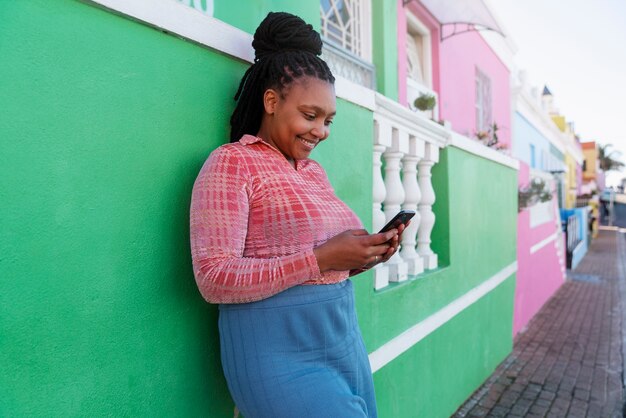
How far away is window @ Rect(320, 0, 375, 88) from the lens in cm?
475

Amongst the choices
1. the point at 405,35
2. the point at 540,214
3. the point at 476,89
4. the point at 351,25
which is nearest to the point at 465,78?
the point at 476,89

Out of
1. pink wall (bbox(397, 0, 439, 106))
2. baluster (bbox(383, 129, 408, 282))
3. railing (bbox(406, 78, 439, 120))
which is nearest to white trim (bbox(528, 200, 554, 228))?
railing (bbox(406, 78, 439, 120))

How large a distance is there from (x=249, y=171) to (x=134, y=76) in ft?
1.39

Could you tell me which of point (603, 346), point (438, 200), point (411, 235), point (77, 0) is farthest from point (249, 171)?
point (603, 346)

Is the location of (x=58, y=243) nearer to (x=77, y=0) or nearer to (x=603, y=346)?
(x=77, y=0)

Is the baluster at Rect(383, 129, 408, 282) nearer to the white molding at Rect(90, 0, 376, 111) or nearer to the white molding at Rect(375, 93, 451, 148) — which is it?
the white molding at Rect(375, 93, 451, 148)

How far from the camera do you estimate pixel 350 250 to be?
3.98 ft

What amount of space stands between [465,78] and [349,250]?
7.37m

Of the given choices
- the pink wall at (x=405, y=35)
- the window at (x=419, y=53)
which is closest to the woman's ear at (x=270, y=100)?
the pink wall at (x=405, y=35)

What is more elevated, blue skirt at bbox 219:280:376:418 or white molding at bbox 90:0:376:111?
white molding at bbox 90:0:376:111

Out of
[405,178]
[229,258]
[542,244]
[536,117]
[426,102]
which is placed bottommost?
[542,244]

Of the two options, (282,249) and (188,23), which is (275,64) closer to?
(188,23)

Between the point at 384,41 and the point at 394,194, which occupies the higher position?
the point at 384,41

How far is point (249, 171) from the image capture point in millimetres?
1303
